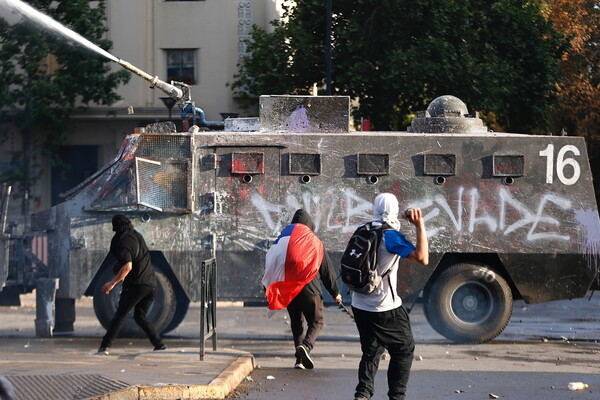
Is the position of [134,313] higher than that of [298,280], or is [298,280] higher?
[298,280]

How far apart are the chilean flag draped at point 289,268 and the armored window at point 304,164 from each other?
7.93 feet

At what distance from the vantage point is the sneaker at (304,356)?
1202 centimetres

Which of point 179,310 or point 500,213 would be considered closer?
point 500,213

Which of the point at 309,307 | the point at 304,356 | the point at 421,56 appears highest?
the point at 421,56

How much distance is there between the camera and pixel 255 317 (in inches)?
719

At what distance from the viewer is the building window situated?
35.0 metres

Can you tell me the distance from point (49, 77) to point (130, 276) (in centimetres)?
1994

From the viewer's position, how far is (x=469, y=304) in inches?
581

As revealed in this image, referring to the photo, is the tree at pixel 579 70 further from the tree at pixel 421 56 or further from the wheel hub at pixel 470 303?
the wheel hub at pixel 470 303

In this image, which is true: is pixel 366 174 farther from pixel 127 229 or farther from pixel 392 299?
pixel 392 299

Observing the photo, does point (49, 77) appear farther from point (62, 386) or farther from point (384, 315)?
point (384, 315)

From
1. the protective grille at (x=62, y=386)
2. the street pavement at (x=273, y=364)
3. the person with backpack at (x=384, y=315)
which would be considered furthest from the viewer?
the street pavement at (x=273, y=364)

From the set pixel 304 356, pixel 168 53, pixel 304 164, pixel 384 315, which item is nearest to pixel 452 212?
pixel 304 164

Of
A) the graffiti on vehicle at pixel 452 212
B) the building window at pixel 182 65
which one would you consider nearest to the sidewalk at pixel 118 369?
the graffiti on vehicle at pixel 452 212
